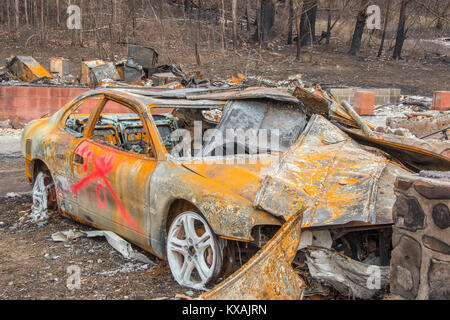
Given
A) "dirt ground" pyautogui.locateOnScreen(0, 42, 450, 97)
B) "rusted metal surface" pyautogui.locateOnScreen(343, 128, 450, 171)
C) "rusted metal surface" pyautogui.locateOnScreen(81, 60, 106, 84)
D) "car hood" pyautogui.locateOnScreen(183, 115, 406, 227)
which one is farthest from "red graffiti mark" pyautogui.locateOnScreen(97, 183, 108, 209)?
"dirt ground" pyautogui.locateOnScreen(0, 42, 450, 97)

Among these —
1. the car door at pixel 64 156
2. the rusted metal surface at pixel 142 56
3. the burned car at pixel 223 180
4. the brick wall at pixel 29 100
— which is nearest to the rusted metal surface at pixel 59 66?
the rusted metal surface at pixel 142 56

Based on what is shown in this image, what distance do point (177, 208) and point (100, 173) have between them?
3.53 feet

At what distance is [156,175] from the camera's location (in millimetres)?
3951

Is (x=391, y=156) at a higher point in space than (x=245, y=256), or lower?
higher

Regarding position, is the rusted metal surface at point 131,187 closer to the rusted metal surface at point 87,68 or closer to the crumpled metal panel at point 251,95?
the crumpled metal panel at point 251,95

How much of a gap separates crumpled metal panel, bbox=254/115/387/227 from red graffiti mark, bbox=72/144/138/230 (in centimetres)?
145

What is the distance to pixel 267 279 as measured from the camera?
2773 mm

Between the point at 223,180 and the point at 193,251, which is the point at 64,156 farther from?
the point at 223,180

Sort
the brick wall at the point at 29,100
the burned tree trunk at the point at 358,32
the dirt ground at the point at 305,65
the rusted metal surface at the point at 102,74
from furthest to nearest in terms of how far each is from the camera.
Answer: the burned tree trunk at the point at 358,32
the dirt ground at the point at 305,65
the rusted metal surface at the point at 102,74
the brick wall at the point at 29,100

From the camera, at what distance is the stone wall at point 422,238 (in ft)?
7.51

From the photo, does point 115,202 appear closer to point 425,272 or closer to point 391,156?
point 391,156

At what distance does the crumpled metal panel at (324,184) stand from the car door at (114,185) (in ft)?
3.81

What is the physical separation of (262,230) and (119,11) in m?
19.3

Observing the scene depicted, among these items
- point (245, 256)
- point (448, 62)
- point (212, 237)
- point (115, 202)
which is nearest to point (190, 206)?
point (212, 237)
